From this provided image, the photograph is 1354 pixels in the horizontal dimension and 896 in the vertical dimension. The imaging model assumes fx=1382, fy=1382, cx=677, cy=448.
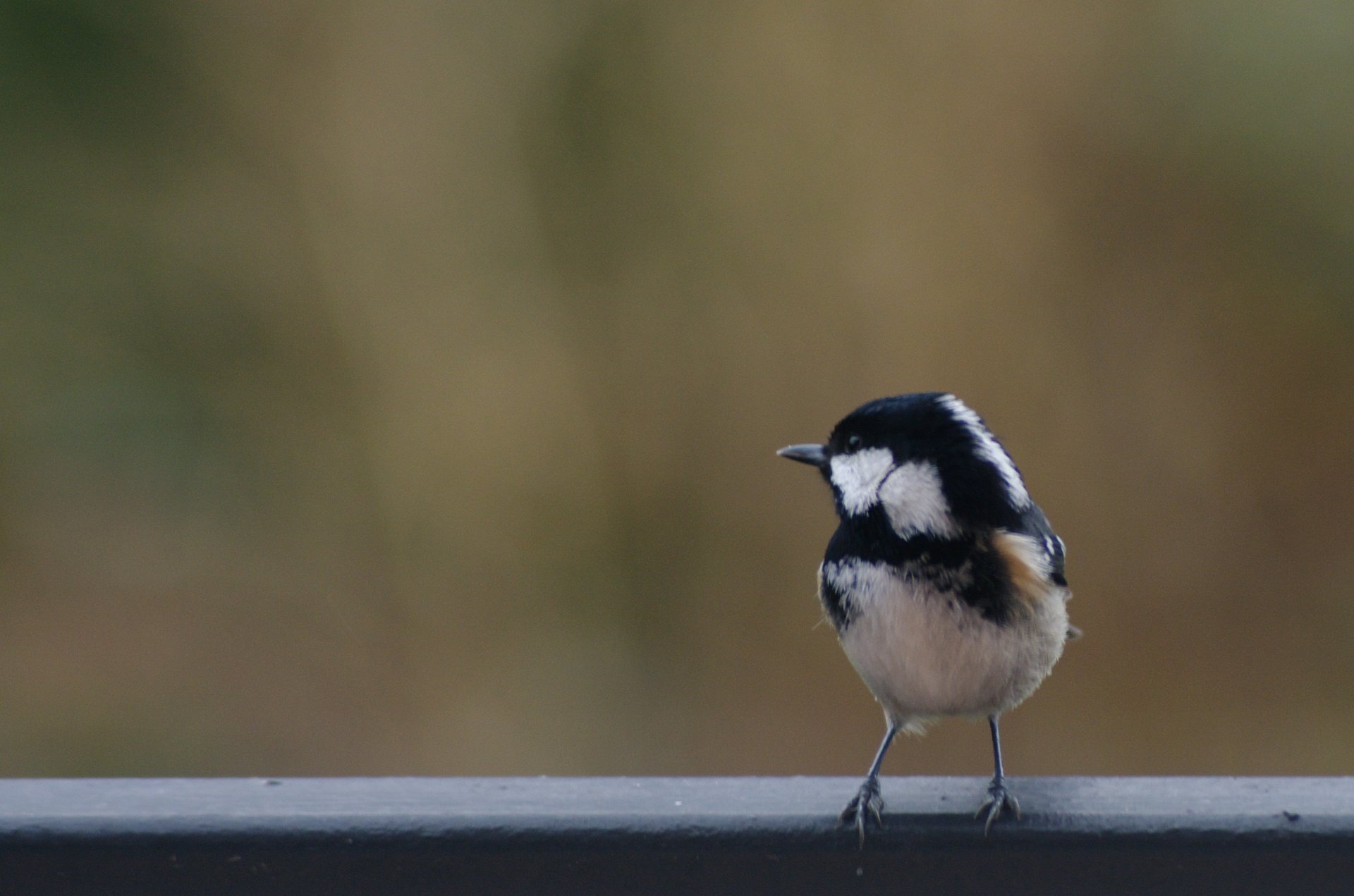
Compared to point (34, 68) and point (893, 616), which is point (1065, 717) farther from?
point (34, 68)

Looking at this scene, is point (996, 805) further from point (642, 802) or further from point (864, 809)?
point (642, 802)

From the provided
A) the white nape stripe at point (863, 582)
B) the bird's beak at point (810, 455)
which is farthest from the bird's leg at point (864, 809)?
the bird's beak at point (810, 455)

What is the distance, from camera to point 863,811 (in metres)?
0.79

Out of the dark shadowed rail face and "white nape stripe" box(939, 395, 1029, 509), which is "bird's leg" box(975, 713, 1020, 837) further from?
"white nape stripe" box(939, 395, 1029, 509)

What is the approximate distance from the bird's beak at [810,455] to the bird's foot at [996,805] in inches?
10.7

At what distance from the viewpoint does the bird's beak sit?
100 centimetres

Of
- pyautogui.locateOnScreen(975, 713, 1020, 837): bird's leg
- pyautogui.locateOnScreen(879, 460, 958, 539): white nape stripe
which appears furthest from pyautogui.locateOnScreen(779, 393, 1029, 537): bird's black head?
pyautogui.locateOnScreen(975, 713, 1020, 837): bird's leg

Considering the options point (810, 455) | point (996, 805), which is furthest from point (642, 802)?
point (810, 455)

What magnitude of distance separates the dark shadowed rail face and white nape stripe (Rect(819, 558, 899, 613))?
18cm

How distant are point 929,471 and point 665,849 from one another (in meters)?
0.31

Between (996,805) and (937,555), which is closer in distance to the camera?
(996,805)

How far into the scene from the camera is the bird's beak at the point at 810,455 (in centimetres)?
100

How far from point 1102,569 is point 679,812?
1.28 m

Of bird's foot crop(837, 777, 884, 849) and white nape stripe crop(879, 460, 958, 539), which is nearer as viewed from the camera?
bird's foot crop(837, 777, 884, 849)
